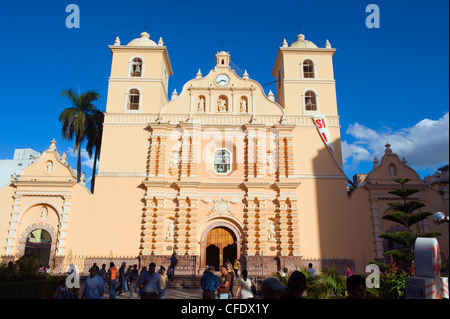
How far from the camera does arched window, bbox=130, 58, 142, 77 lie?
76.5 feet

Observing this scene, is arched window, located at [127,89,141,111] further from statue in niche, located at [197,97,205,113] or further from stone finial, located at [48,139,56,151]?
stone finial, located at [48,139,56,151]

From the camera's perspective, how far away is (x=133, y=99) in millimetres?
22859

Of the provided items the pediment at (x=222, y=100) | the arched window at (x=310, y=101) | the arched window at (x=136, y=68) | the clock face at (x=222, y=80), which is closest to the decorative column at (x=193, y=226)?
the pediment at (x=222, y=100)

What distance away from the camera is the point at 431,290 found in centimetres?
588

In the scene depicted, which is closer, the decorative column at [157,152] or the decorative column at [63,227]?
the decorative column at [63,227]

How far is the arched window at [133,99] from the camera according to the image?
22.6 metres

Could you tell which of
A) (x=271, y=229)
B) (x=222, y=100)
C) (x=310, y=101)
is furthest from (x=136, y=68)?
(x=271, y=229)

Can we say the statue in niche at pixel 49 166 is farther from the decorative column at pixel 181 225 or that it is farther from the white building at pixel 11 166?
the white building at pixel 11 166

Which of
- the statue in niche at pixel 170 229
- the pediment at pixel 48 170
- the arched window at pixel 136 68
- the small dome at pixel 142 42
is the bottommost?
the statue in niche at pixel 170 229

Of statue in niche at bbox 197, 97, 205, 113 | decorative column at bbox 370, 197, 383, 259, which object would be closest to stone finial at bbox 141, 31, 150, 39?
statue in niche at bbox 197, 97, 205, 113

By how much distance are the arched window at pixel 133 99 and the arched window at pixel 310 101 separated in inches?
437

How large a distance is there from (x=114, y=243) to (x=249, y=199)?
815 cm
